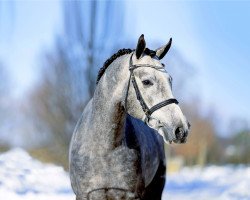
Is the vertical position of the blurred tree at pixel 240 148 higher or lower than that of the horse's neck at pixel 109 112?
higher

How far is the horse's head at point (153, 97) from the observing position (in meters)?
3.79

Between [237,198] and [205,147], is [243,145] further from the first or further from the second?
[237,198]

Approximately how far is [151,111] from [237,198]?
4.90 meters

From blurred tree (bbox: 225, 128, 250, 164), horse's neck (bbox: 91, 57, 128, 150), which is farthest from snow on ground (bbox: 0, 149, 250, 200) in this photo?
blurred tree (bbox: 225, 128, 250, 164)

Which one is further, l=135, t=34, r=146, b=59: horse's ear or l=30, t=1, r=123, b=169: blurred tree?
l=30, t=1, r=123, b=169: blurred tree

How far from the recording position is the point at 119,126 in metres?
4.25

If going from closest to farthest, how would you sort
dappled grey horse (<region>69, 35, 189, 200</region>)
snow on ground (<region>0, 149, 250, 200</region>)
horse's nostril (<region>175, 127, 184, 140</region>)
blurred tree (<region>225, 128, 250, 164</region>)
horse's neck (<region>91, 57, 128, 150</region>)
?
horse's nostril (<region>175, 127, 184, 140</region>) < dappled grey horse (<region>69, 35, 189, 200</region>) < horse's neck (<region>91, 57, 128, 150</region>) < snow on ground (<region>0, 149, 250, 200</region>) < blurred tree (<region>225, 128, 250, 164</region>)

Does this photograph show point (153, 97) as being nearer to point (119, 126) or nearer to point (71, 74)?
point (119, 126)

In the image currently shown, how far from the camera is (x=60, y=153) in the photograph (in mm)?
15250

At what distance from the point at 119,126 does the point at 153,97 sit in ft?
Result: 1.50

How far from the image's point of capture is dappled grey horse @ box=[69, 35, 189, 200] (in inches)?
156

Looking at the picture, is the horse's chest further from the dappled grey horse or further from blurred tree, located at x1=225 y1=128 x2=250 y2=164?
blurred tree, located at x1=225 y1=128 x2=250 y2=164

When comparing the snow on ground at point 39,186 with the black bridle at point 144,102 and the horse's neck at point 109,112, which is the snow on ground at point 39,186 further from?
the black bridle at point 144,102

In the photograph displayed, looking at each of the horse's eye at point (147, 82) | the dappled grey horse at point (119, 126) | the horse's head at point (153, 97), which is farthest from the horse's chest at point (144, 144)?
the horse's eye at point (147, 82)
